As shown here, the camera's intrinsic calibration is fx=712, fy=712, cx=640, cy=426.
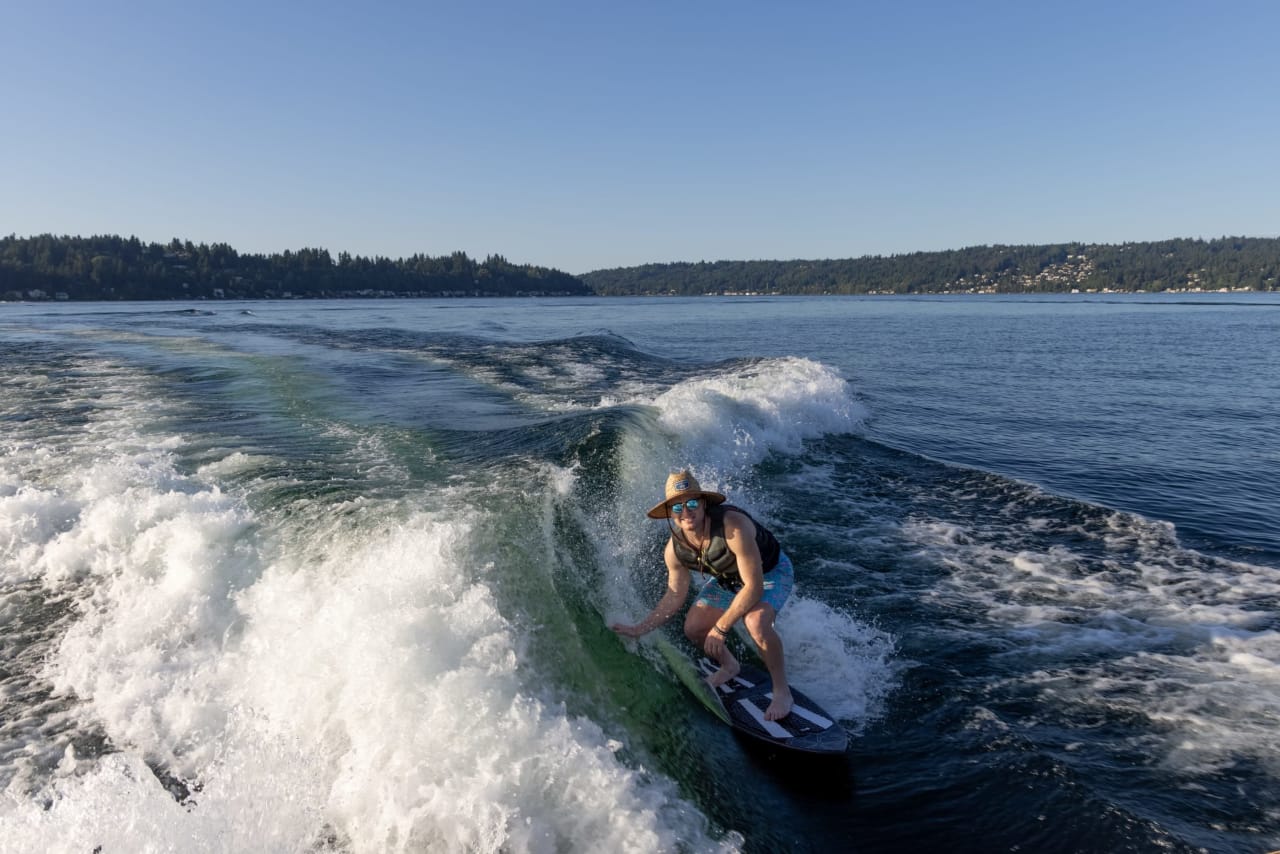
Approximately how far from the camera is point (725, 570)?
6.68 metres

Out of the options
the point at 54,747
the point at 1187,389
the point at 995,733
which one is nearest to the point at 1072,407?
the point at 1187,389

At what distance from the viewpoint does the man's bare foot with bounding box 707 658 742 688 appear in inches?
274

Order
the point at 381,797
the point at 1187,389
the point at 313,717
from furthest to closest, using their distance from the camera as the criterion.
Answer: the point at 1187,389, the point at 313,717, the point at 381,797

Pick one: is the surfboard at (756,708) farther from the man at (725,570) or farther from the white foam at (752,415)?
the white foam at (752,415)

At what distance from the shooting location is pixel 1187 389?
26.2 m

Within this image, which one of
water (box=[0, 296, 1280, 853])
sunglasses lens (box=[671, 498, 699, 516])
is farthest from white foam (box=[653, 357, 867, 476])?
sunglasses lens (box=[671, 498, 699, 516])

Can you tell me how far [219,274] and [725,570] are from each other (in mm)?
151974

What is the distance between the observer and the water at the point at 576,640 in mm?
5008

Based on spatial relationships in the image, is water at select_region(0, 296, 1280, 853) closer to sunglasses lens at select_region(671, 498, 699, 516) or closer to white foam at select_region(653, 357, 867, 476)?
white foam at select_region(653, 357, 867, 476)

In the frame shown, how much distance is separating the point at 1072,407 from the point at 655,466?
1699cm

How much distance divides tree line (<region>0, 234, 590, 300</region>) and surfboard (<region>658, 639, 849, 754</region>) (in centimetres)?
14161

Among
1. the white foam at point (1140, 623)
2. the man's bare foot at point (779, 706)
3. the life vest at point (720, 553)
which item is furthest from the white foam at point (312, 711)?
the white foam at point (1140, 623)

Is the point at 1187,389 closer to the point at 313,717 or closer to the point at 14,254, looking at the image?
the point at 313,717

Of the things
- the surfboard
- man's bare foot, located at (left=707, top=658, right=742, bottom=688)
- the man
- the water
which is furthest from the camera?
man's bare foot, located at (left=707, top=658, right=742, bottom=688)
